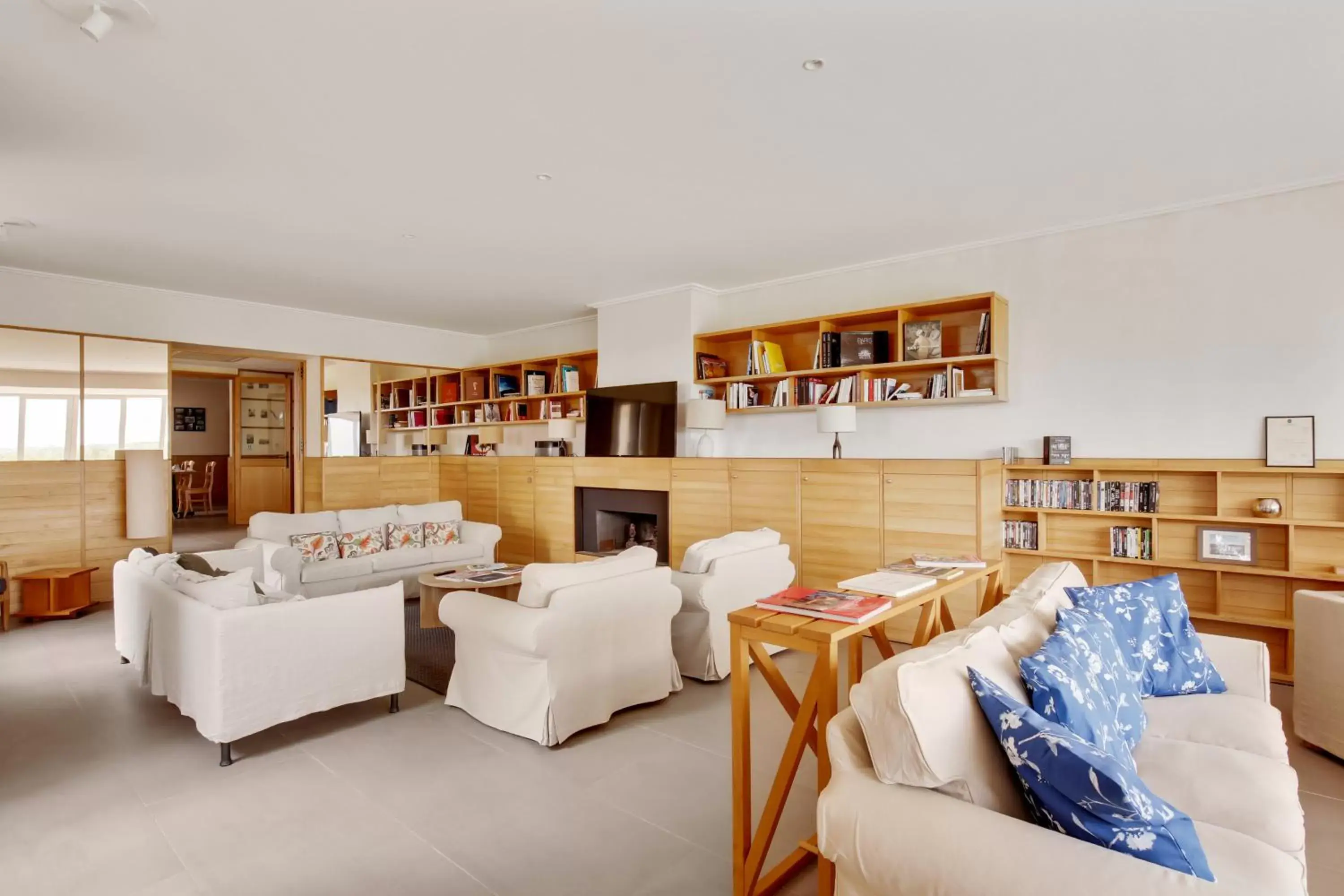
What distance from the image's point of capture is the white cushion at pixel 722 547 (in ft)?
13.3

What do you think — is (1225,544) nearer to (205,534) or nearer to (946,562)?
(946,562)

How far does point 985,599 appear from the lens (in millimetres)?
3121

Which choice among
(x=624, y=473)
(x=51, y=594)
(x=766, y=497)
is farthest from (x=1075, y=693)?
(x=51, y=594)

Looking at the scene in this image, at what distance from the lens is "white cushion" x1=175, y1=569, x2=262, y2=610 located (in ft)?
10.1

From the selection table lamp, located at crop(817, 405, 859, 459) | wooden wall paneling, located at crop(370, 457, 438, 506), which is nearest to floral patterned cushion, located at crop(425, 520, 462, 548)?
wooden wall paneling, located at crop(370, 457, 438, 506)

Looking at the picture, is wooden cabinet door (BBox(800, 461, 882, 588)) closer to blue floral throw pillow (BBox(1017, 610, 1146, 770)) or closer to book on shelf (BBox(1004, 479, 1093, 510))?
book on shelf (BBox(1004, 479, 1093, 510))

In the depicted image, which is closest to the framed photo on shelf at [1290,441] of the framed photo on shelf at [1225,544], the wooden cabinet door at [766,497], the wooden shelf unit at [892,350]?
the framed photo on shelf at [1225,544]

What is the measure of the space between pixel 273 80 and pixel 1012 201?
152 inches

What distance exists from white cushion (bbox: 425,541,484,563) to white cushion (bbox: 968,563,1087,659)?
504 cm

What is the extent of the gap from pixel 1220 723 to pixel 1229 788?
0.50 meters

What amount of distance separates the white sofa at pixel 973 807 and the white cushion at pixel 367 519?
5.55 m

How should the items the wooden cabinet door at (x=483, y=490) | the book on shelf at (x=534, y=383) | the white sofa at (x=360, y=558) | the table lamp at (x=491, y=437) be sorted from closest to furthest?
the white sofa at (x=360, y=558) → the wooden cabinet door at (x=483, y=490) → the book on shelf at (x=534, y=383) → the table lamp at (x=491, y=437)

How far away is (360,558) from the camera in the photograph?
5887 millimetres

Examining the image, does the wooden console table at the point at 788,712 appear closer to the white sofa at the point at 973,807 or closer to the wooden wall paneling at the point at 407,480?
Result: the white sofa at the point at 973,807
